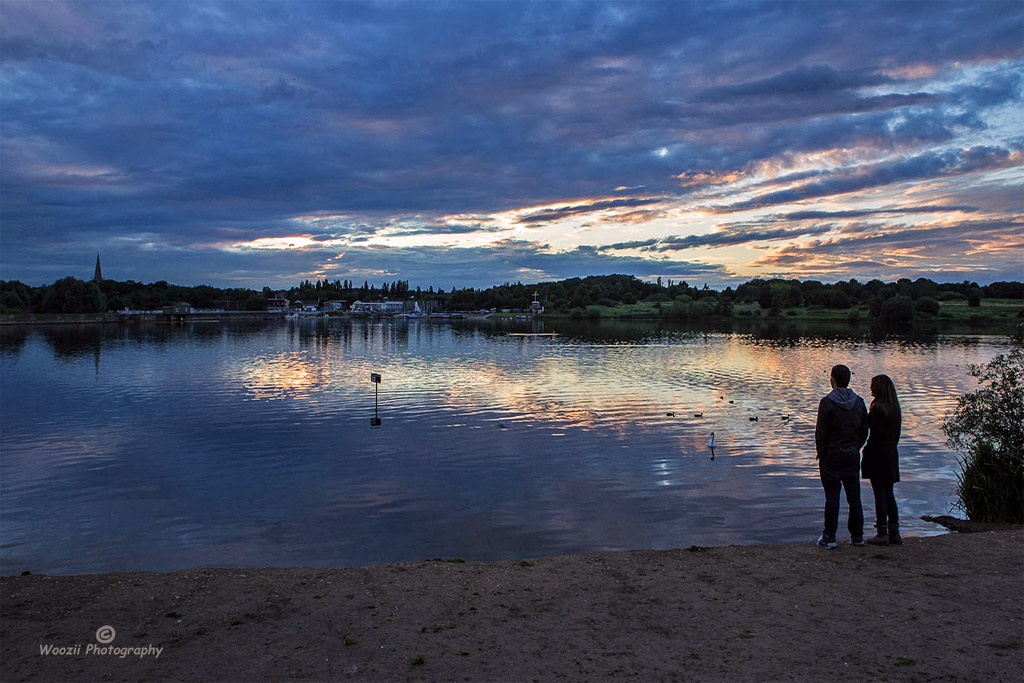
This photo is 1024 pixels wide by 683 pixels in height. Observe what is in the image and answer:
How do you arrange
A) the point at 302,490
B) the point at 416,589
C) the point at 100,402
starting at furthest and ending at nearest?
the point at 100,402, the point at 302,490, the point at 416,589

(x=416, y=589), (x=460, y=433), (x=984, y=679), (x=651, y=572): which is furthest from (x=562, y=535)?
(x=460, y=433)

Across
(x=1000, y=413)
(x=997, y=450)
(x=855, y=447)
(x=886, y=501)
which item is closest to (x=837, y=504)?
(x=886, y=501)

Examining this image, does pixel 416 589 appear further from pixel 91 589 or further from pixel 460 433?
pixel 460 433

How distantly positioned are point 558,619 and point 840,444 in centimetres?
519

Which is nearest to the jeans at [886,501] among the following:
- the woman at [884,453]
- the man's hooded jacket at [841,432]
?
the woman at [884,453]

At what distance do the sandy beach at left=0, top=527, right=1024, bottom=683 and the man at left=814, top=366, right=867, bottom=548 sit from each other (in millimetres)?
544

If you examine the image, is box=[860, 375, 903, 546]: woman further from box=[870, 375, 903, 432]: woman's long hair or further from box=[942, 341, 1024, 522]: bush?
box=[942, 341, 1024, 522]: bush

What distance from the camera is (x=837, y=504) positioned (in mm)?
9930

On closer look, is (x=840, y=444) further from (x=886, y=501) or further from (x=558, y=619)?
(x=558, y=619)

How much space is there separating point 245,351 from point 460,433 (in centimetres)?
5408

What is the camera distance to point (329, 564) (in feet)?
37.8

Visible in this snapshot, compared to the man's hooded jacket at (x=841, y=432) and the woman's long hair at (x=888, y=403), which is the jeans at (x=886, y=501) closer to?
the man's hooded jacket at (x=841, y=432)

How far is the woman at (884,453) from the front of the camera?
31.8 ft

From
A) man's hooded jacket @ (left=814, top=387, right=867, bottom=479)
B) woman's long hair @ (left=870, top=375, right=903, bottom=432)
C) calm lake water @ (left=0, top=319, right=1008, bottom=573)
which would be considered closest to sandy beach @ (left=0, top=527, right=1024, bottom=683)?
man's hooded jacket @ (left=814, top=387, right=867, bottom=479)
